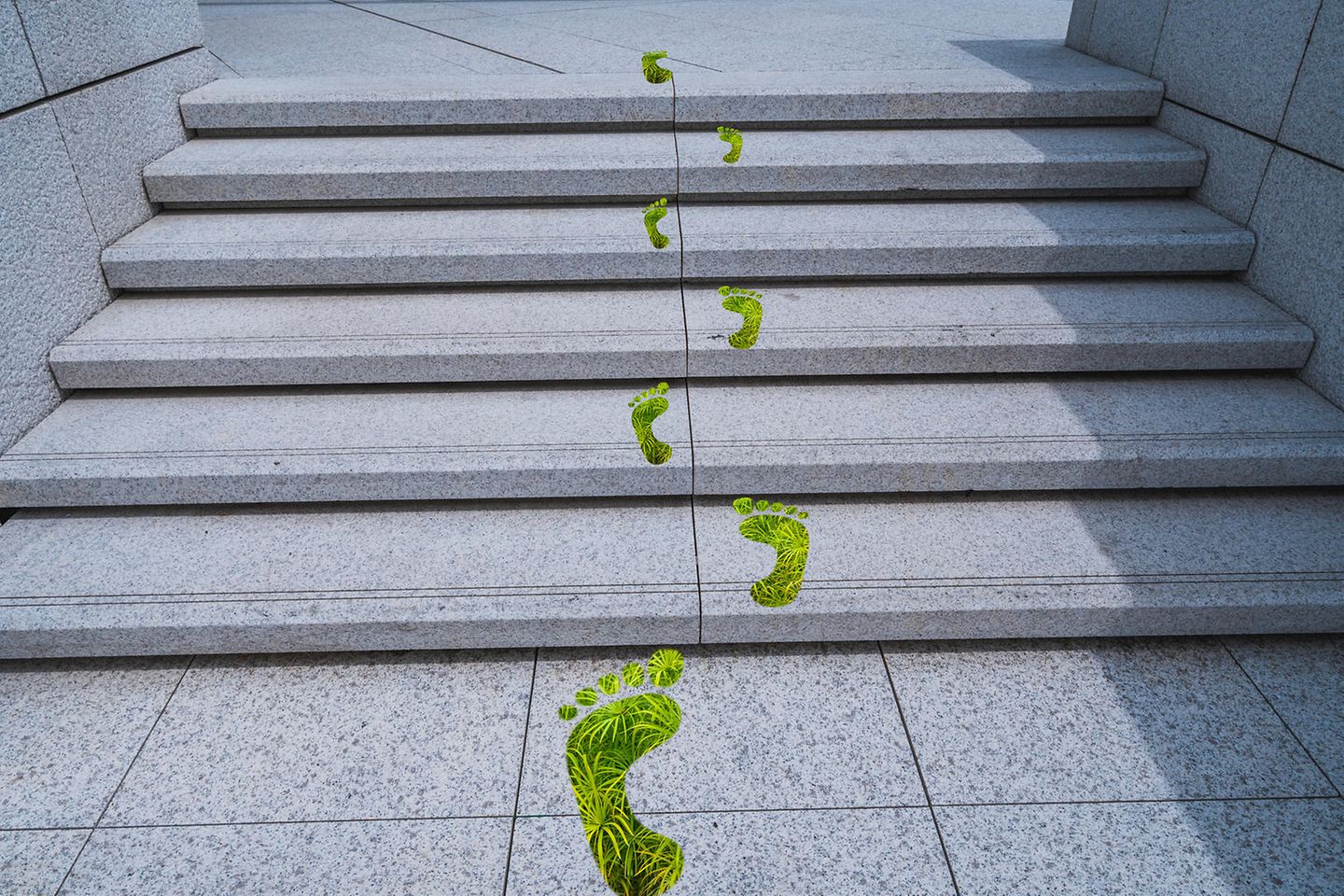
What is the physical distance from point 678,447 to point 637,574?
456mm

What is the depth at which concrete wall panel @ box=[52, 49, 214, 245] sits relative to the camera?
3.04 meters

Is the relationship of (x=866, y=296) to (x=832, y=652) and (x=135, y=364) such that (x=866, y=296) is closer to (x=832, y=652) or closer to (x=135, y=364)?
(x=832, y=652)

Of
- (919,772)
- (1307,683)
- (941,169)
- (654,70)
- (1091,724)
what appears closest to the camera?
(919,772)

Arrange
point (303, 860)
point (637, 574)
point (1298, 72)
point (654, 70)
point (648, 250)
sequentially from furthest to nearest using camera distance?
point (654, 70) < point (648, 250) < point (1298, 72) < point (637, 574) < point (303, 860)

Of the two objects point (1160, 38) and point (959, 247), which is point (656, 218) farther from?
point (1160, 38)

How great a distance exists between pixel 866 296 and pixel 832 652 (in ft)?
4.63

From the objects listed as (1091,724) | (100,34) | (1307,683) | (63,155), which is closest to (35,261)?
(63,155)

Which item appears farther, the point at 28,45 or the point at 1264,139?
the point at 1264,139

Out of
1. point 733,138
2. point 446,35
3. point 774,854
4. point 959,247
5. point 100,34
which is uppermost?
point 100,34

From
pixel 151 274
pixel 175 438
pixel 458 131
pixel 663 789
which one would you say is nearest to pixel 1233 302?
pixel 663 789

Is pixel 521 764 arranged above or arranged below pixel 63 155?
below

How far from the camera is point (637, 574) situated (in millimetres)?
2516

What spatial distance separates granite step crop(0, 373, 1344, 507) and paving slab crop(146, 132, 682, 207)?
1004 millimetres

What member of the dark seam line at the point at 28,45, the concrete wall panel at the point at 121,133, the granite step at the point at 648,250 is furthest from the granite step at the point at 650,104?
the dark seam line at the point at 28,45
